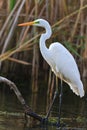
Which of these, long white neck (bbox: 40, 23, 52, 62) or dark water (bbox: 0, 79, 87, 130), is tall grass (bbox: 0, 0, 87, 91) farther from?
long white neck (bbox: 40, 23, 52, 62)

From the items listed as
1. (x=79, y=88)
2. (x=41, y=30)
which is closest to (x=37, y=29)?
(x=41, y=30)

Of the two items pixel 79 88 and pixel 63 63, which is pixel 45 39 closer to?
pixel 63 63

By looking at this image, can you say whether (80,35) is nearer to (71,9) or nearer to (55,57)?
(71,9)

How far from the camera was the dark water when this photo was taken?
284 inches

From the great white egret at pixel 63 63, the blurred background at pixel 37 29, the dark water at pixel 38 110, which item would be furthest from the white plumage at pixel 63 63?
the blurred background at pixel 37 29

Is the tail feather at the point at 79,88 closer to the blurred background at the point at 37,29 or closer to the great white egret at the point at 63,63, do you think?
the great white egret at the point at 63,63

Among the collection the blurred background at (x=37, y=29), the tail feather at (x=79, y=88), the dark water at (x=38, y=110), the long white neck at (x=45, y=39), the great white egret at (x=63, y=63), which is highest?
the blurred background at (x=37, y=29)

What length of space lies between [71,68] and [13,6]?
2.20 meters

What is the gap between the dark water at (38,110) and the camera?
23.7 ft

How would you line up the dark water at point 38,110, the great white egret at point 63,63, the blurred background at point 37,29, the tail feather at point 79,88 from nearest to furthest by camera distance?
the dark water at point 38,110 → the tail feather at point 79,88 → the great white egret at point 63,63 → the blurred background at point 37,29

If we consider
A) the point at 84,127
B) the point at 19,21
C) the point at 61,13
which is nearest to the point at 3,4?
the point at 19,21

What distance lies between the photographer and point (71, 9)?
10.2 meters

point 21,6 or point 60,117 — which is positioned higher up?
point 21,6

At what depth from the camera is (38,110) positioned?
27.7 ft
